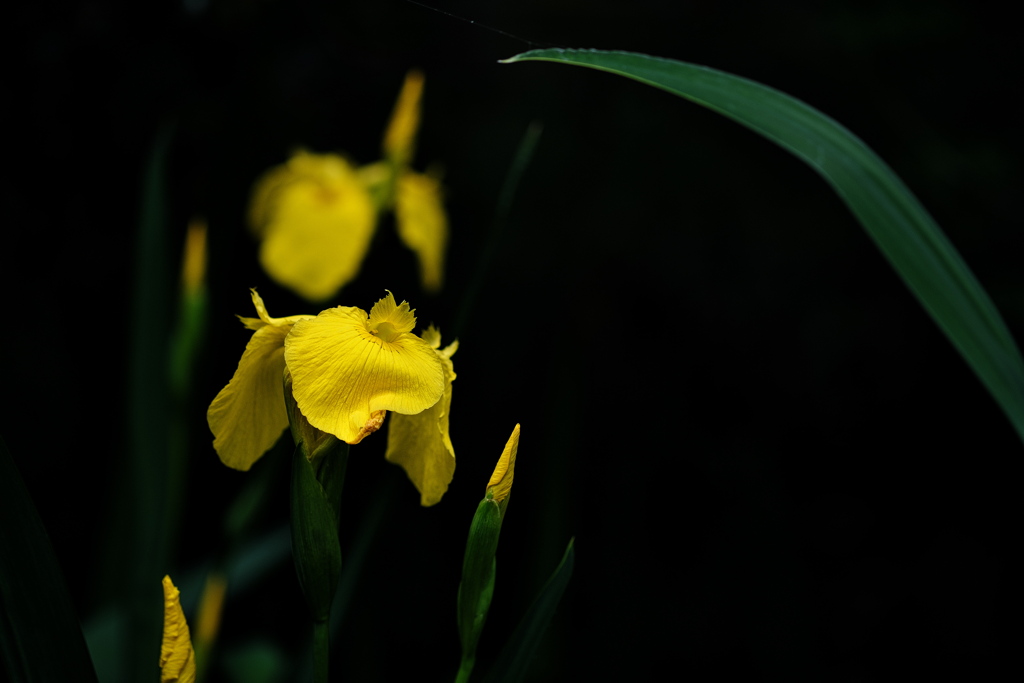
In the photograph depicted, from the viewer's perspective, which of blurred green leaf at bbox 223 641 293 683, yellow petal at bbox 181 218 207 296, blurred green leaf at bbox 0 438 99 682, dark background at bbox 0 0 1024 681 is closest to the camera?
blurred green leaf at bbox 0 438 99 682

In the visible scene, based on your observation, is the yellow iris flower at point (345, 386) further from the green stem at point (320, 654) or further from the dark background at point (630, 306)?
the dark background at point (630, 306)

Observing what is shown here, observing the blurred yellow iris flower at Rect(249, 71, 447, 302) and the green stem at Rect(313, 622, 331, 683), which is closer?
the green stem at Rect(313, 622, 331, 683)

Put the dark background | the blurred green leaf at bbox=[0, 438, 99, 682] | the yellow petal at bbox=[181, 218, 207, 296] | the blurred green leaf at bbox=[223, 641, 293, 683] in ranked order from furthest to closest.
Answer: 1. the dark background
2. the blurred green leaf at bbox=[223, 641, 293, 683]
3. the yellow petal at bbox=[181, 218, 207, 296]
4. the blurred green leaf at bbox=[0, 438, 99, 682]

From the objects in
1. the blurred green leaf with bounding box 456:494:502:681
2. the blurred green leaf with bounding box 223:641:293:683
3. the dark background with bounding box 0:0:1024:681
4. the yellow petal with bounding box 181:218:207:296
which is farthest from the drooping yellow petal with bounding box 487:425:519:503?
the dark background with bounding box 0:0:1024:681

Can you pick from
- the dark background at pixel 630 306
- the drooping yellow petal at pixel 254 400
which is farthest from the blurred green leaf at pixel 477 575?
the dark background at pixel 630 306

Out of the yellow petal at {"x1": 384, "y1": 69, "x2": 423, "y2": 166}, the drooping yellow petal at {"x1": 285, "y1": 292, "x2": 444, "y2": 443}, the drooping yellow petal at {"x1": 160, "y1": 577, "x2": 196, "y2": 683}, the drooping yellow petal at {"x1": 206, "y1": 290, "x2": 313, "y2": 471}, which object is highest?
the yellow petal at {"x1": 384, "y1": 69, "x2": 423, "y2": 166}

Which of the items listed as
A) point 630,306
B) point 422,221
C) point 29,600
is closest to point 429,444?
point 29,600

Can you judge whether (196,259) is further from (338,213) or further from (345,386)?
(345,386)

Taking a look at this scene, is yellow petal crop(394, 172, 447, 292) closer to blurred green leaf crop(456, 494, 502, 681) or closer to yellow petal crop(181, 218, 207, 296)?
yellow petal crop(181, 218, 207, 296)
